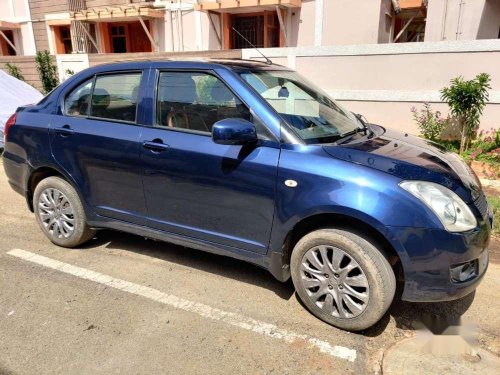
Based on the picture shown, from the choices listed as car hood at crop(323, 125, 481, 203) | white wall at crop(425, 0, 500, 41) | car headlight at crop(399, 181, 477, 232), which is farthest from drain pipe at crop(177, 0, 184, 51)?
car headlight at crop(399, 181, 477, 232)

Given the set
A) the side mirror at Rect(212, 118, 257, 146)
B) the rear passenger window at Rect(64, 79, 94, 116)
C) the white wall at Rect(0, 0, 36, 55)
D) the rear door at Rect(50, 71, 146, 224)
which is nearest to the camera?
the side mirror at Rect(212, 118, 257, 146)

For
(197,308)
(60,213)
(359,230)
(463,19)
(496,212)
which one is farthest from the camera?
(463,19)

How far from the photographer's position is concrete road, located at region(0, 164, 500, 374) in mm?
2584

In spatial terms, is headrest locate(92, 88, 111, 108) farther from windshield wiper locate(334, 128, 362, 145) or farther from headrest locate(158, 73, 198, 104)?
windshield wiper locate(334, 128, 362, 145)

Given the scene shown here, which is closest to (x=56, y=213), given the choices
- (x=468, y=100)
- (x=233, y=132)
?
(x=233, y=132)

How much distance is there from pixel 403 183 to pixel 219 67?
5.23 feet

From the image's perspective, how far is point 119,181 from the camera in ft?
11.7

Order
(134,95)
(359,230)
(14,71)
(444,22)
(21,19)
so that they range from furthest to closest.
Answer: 1. (21,19)
2. (14,71)
3. (444,22)
4. (134,95)
5. (359,230)

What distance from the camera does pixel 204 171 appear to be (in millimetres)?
3107

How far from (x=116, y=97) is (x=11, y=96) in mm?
6436

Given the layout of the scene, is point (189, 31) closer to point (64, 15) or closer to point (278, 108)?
point (64, 15)

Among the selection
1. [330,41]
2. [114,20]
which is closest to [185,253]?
[330,41]

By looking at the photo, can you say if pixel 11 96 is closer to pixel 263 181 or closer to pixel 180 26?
pixel 263 181

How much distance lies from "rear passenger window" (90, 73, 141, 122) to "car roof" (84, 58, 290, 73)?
0.26 feet
